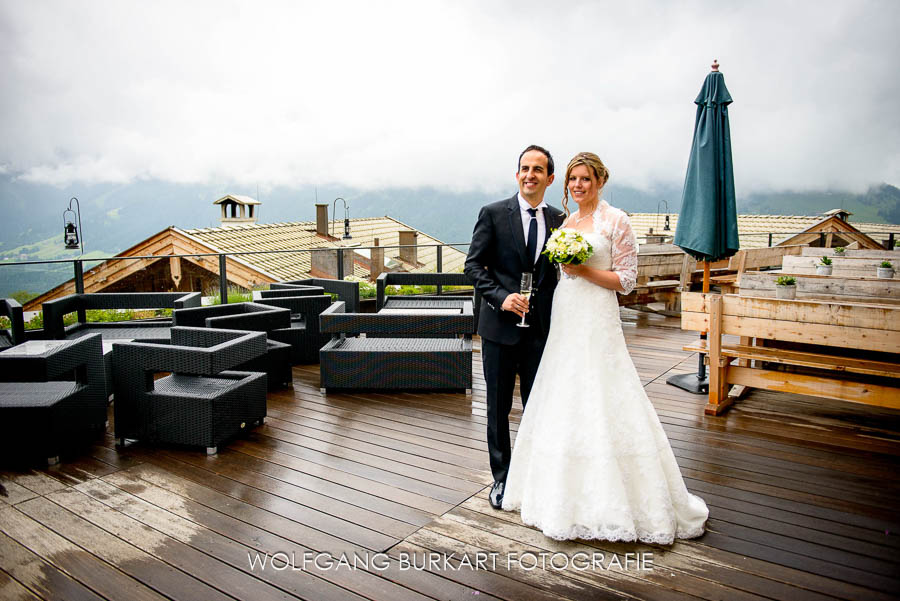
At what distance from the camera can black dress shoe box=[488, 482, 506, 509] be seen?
278 centimetres

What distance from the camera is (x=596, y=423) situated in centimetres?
250

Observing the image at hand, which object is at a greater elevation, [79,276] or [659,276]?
[79,276]

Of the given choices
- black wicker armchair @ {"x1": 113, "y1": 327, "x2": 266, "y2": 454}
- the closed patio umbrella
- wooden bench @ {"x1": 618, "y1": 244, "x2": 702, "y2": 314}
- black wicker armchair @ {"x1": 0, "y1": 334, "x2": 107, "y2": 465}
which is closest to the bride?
black wicker armchair @ {"x1": 113, "y1": 327, "x2": 266, "y2": 454}

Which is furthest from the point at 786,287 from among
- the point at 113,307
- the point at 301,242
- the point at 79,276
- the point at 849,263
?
the point at 301,242

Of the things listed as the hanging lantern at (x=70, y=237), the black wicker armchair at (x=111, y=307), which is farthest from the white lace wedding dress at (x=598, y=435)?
the hanging lantern at (x=70, y=237)

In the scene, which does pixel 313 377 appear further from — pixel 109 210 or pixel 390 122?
A: pixel 109 210

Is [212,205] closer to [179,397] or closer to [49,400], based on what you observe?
[49,400]

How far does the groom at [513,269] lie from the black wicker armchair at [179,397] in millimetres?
1718

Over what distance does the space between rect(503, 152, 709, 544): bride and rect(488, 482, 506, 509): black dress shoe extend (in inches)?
6.6

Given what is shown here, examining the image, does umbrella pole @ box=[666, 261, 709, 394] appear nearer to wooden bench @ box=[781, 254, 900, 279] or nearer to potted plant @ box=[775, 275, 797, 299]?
potted plant @ box=[775, 275, 797, 299]

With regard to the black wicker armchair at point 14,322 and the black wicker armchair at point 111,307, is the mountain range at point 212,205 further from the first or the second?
the black wicker armchair at point 14,322

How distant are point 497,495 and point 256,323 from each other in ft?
9.33

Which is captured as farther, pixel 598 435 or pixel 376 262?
pixel 376 262

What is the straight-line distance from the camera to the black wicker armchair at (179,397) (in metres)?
3.43
